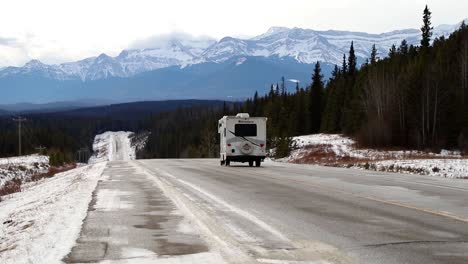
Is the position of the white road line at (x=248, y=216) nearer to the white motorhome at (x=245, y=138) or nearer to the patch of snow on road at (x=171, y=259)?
the patch of snow on road at (x=171, y=259)

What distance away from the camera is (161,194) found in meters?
14.6

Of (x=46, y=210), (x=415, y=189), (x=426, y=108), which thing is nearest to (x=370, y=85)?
(x=426, y=108)

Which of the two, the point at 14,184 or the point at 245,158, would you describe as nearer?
the point at 14,184

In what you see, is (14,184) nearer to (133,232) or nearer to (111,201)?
(111,201)

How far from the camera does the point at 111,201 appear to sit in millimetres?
12961

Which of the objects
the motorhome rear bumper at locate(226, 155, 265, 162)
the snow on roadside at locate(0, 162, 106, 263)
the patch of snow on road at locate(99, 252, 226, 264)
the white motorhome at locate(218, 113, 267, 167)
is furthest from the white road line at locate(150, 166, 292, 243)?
the motorhome rear bumper at locate(226, 155, 265, 162)

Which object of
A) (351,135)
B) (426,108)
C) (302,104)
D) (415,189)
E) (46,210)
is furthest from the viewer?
(302,104)

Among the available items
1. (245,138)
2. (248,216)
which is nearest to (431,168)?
(245,138)

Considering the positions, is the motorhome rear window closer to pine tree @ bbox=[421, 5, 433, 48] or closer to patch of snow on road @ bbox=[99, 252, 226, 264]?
patch of snow on road @ bbox=[99, 252, 226, 264]

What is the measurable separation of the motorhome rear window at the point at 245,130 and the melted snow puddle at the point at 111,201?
16.6 metres

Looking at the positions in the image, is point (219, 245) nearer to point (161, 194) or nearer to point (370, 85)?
point (161, 194)

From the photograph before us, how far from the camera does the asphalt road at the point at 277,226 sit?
696 centimetres

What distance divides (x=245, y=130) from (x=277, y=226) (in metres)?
22.9

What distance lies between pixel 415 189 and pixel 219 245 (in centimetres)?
972
